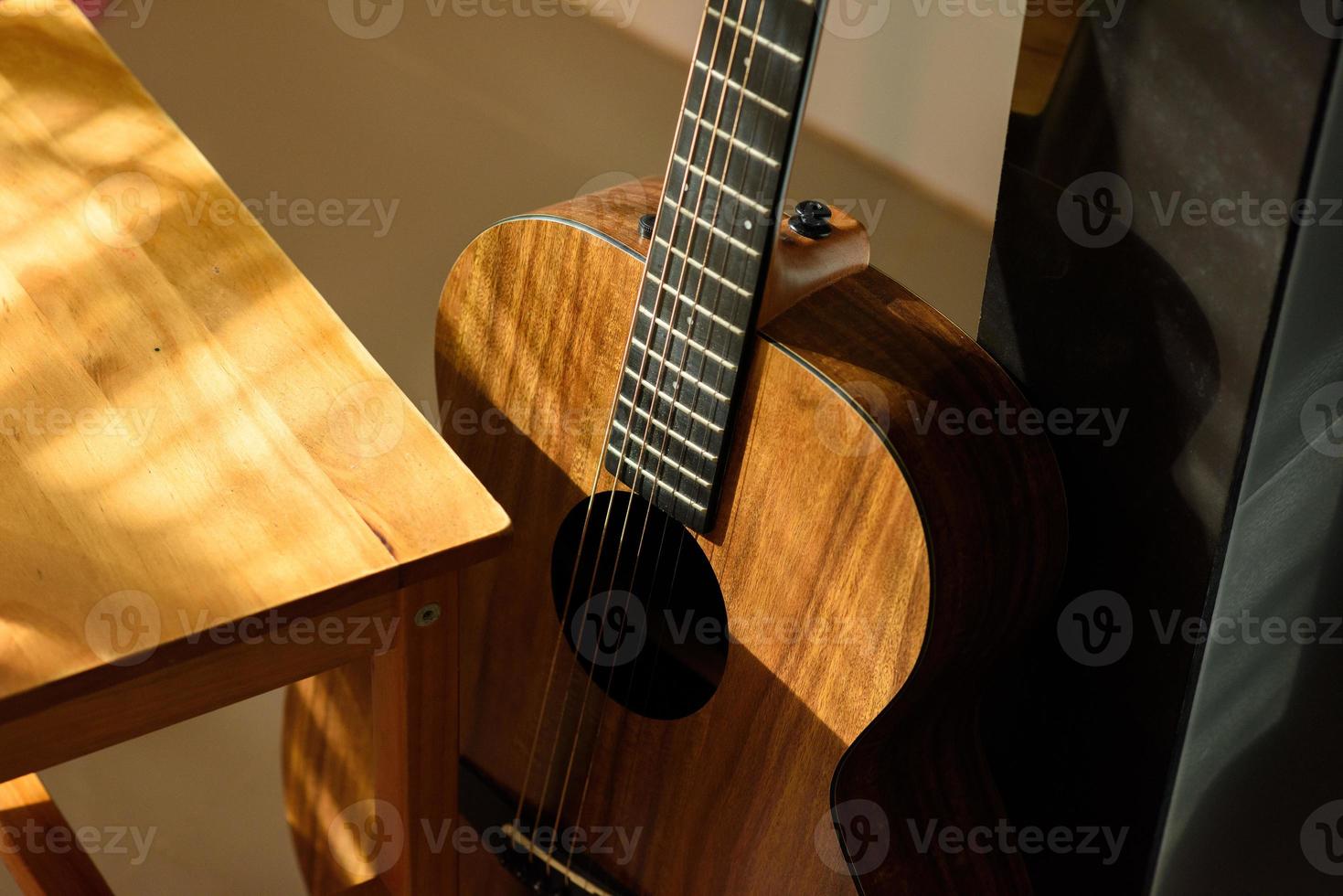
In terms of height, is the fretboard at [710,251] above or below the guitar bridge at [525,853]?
above

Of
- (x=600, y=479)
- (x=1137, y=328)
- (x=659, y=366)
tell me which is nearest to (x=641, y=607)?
(x=600, y=479)

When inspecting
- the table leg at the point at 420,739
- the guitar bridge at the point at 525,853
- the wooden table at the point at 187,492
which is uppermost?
the wooden table at the point at 187,492

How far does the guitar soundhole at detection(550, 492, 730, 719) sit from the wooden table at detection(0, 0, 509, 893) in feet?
0.50

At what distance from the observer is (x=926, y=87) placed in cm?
115

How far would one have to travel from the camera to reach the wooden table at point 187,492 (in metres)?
0.76

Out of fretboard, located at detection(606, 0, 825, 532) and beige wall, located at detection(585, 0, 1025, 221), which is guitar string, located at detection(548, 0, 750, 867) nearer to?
fretboard, located at detection(606, 0, 825, 532)

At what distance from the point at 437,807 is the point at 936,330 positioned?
51 cm

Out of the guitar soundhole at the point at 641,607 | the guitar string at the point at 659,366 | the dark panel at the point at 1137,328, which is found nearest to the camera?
the dark panel at the point at 1137,328

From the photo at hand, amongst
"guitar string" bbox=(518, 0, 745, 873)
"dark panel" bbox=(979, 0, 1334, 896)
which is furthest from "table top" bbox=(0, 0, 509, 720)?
"dark panel" bbox=(979, 0, 1334, 896)

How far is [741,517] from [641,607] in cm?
15

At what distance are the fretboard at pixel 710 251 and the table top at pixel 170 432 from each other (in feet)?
0.51

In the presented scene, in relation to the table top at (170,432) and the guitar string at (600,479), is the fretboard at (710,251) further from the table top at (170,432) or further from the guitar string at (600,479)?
the table top at (170,432)

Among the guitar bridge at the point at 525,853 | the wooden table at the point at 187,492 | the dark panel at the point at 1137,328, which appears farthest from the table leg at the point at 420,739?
the dark panel at the point at 1137,328

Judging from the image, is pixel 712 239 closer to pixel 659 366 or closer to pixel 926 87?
pixel 659 366
